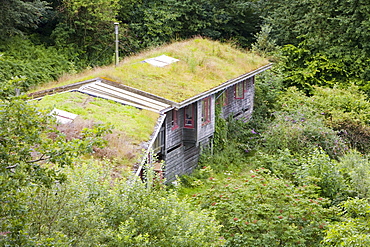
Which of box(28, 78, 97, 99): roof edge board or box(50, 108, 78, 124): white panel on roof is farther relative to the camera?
box(28, 78, 97, 99): roof edge board

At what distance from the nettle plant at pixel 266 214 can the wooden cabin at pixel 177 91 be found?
3.16 m

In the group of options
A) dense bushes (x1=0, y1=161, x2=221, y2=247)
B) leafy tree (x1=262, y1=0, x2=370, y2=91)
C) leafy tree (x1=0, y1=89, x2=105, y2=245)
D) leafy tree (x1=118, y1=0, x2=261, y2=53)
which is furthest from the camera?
leafy tree (x1=118, y1=0, x2=261, y2=53)

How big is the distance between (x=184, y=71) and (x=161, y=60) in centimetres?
144

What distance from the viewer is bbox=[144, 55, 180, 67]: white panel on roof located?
2150cm

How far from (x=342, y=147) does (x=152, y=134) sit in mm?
11097

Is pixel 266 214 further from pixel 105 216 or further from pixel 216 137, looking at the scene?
pixel 216 137

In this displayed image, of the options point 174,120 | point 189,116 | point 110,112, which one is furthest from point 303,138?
point 110,112

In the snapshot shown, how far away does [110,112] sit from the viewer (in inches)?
623

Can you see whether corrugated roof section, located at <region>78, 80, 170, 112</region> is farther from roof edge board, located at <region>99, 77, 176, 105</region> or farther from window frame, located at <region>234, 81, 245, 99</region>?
window frame, located at <region>234, 81, 245, 99</region>

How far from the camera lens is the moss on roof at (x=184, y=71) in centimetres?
1866

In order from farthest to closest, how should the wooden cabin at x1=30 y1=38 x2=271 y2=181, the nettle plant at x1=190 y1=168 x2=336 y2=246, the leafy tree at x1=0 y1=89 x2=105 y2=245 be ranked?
the wooden cabin at x1=30 y1=38 x2=271 y2=181 → the nettle plant at x1=190 y1=168 x2=336 y2=246 → the leafy tree at x1=0 y1=89 x2=105 y2=245

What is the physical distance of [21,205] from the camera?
6547mm

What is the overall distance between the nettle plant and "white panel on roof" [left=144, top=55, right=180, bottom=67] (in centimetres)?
914

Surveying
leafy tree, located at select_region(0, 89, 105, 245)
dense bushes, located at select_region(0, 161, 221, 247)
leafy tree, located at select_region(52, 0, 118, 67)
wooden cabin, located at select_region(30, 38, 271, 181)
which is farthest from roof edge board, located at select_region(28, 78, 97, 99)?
leafy tree, located at select_region(52, 0, 118, 67)
